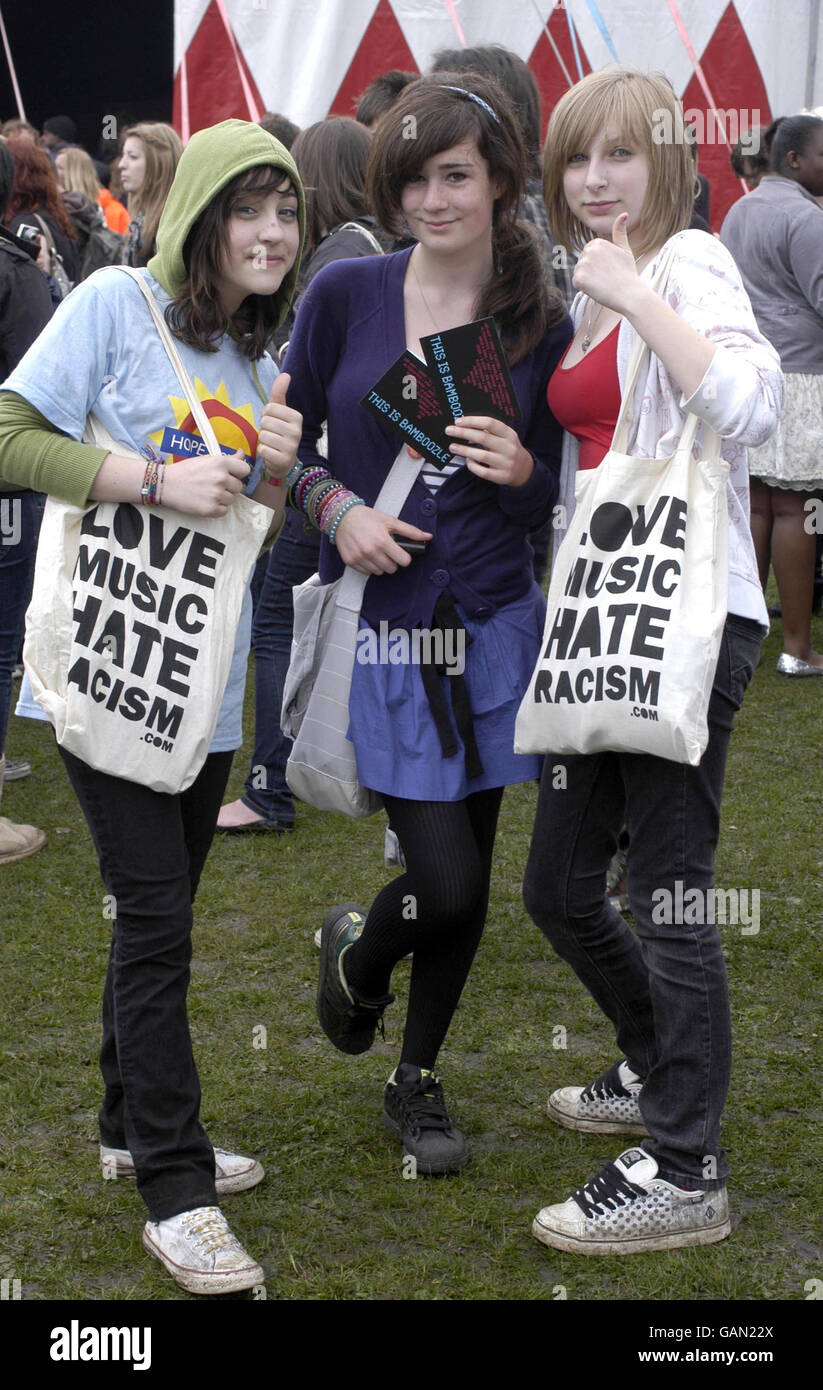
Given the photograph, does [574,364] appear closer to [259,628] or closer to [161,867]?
[161,867]

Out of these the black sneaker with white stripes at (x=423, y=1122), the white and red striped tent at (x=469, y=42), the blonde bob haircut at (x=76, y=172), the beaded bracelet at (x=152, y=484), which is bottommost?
the black sneaker with white stripes at (x=423, y=1122)

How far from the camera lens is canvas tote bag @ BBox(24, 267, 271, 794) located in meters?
2.39

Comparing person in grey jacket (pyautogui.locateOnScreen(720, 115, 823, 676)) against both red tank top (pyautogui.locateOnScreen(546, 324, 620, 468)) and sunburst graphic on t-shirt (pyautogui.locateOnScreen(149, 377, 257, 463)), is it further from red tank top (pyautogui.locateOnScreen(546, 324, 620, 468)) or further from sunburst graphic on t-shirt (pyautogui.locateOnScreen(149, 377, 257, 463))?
sunburst graphic on t-shirt (pyautogui.locateOnScreen(149, 377, 257, 463))

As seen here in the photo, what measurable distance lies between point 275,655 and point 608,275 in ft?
8.56

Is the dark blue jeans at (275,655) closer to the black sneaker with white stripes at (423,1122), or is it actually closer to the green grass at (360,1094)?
the green grass at (360,1094)

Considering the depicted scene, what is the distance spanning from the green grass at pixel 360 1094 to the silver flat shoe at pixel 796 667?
1.93m

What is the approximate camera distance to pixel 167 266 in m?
2.44

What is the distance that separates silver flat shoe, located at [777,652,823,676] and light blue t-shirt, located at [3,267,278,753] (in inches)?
184

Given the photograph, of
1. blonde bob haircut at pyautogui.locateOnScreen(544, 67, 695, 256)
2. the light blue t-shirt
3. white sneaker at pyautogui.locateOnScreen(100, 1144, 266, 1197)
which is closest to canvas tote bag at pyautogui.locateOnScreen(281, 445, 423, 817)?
the light blue t-shirt

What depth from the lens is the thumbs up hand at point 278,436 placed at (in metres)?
2.43

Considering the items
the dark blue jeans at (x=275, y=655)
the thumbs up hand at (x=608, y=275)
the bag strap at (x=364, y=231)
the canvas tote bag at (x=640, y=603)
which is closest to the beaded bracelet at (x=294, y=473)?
the canvas tote bag at (x=640, y=603)

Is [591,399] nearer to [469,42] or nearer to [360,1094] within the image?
[360,1094]

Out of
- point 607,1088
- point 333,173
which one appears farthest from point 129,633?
point 333,173
